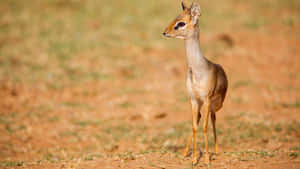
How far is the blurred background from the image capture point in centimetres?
800

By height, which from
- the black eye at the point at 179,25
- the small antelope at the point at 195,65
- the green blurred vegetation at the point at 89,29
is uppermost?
the green blurred vegetation at the point at 89,29

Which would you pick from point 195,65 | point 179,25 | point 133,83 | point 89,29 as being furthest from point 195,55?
point 89,29

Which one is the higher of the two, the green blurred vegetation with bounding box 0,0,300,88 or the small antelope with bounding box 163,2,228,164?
the green blurred vegetation with bounding box 0,0,300,88

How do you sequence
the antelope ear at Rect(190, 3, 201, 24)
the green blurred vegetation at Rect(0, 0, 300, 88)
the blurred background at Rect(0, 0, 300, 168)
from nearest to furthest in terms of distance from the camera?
the antelope ear at Rect(190, 3, 201, 24) → the blurred background at Rect(0, 0, 300, 168) → the green blurred vegetation at Rect(0, 0, 300, 88)

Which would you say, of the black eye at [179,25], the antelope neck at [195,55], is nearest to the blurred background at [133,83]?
the antelope neck at [195,55]

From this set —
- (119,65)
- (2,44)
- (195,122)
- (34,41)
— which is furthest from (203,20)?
(195,122)

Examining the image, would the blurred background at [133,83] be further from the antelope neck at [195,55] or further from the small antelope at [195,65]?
the antelope neck at [195,55]

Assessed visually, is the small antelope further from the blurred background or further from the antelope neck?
the blurred background

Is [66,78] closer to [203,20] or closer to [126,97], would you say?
[126,97]

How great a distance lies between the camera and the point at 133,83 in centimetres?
1431

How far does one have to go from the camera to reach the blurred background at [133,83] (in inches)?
315

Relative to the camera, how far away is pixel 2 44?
16844 millimetres

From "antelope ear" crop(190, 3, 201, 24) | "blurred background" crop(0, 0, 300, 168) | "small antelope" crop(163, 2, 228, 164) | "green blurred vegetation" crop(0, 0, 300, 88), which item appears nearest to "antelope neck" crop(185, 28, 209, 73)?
"small antelope" crop(163, 2, 228, 164)

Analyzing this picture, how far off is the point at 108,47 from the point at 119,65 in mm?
2062
